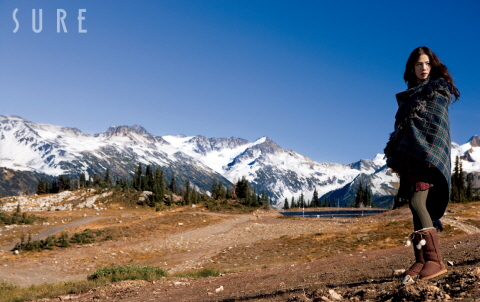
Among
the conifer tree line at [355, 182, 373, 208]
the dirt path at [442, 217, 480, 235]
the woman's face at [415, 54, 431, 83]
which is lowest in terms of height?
the conifer tree line at [355, 182, 373, 208]

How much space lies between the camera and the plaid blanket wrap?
5375mm

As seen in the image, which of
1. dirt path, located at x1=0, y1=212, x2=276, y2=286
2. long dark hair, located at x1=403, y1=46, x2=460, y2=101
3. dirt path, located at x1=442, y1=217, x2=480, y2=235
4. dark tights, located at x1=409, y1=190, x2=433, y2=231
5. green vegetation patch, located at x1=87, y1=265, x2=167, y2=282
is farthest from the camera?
dirt path, located at x1=442, y1=217, x2=480, y2=235

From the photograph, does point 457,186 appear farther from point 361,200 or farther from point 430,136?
point 430,136

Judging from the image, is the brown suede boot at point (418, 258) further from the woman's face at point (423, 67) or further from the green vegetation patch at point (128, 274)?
the green vegetation patch at point (128, 274)

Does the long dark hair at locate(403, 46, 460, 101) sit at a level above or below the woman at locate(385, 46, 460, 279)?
above

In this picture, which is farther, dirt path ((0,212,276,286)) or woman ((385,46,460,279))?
dirt path ((0,212,276,286))

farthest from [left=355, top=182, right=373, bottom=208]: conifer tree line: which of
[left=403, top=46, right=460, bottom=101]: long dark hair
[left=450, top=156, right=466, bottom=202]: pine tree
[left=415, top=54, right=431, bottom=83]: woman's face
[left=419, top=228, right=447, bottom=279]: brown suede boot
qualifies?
[left=419, top=228, right=447, bottom=279]: brown suede boot

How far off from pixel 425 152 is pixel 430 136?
0.27 m

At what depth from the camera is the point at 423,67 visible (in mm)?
5805

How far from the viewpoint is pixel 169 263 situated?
23812 mm

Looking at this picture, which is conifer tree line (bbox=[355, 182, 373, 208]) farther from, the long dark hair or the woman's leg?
the woman's leg

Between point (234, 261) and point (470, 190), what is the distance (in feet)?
322

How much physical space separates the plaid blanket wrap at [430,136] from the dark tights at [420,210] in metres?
0.22

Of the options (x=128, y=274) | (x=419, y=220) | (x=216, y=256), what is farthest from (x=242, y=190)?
(x=419, y=220)
